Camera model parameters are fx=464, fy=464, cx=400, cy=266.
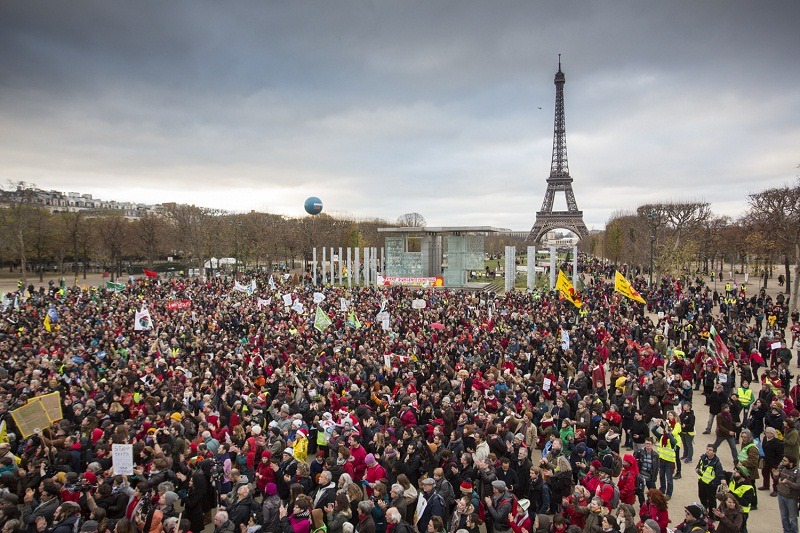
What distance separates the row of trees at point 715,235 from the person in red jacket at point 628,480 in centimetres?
2947

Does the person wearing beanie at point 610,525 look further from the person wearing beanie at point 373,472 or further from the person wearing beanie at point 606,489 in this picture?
the person wearing beanie at point 373,472

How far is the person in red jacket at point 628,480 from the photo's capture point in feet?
24.5

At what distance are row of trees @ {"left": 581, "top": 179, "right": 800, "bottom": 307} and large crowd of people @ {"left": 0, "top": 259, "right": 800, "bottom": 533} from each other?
21.9m

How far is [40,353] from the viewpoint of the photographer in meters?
16.1

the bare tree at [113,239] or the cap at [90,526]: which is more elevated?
the bare tree at [113,239]

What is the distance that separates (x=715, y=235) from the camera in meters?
55.4

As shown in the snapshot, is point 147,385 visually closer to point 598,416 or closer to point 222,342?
point 222,342

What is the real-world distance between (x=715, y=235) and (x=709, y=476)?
5778 cm

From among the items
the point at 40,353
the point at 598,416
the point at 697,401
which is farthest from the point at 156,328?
the point at 697,401

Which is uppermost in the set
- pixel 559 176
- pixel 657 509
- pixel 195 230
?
pixel 559 176

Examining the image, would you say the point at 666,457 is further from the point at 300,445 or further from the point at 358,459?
the point at 300,445

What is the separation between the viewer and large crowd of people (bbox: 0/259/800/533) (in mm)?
6719

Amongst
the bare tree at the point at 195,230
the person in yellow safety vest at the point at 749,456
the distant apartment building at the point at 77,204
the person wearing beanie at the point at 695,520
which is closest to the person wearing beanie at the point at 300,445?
the person wearing beanie at the point at 695,520

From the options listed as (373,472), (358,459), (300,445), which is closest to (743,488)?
(373,472)
